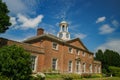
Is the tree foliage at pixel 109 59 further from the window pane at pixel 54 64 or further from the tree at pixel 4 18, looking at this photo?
the tree at pixel 4 18

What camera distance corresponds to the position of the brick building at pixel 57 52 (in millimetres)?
24191

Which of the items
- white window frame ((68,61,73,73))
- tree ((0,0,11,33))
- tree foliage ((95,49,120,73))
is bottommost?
white window frame ((68,61,73,73))

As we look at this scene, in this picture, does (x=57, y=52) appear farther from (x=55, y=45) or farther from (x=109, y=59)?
(x=109, y=59)

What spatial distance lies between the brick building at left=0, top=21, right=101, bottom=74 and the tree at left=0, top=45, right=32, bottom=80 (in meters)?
6.09

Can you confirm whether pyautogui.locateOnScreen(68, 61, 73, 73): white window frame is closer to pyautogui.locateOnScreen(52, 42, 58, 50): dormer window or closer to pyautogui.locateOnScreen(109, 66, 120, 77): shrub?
pyautogui.locateOnScreen(52, 42, 58, 50): dormer window

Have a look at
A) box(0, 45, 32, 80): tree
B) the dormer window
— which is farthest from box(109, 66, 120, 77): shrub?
box(0, 45, 32, 80): tree

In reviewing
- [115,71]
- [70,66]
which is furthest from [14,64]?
[115,71]

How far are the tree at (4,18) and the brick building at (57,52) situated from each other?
4.14 m

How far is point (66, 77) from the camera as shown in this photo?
823 inches

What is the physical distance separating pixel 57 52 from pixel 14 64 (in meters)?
15.7

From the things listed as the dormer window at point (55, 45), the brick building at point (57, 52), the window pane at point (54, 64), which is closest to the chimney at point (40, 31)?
the brick building at point (57, 52)

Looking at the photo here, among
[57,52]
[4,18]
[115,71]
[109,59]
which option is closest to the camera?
[4,18]

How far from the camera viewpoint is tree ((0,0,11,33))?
15557 mm

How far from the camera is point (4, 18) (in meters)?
15.7
